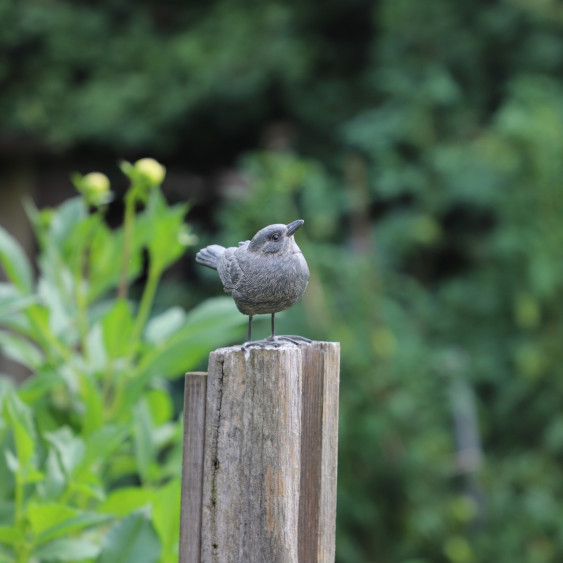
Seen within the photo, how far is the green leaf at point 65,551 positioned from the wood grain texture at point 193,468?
0.30m

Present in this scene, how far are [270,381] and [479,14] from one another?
10.3ft

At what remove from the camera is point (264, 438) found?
85 cm

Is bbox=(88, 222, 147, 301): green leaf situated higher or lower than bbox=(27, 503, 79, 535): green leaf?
higher

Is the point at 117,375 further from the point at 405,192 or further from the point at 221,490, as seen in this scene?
the point at 405,192

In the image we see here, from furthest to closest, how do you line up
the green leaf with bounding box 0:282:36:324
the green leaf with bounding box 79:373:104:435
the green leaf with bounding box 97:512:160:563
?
the green leaf with bounding box 79:373:104:435
the green leaf with bounding box 0:282:36:324
the green leaf with bounding box 97:512:160:563

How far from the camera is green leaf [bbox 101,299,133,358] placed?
1383 mm

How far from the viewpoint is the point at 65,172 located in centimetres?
402

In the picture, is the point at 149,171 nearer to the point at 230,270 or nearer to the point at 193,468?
the point at 230,270

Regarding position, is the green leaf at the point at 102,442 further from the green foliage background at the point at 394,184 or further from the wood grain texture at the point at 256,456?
the green foliage background at the point at 394,184

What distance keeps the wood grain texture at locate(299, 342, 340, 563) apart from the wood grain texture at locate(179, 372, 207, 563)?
0.12 metres

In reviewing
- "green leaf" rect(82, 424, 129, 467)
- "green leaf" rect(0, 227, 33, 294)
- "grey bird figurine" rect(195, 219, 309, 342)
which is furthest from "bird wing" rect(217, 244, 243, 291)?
"green leaf" rect(0, 227, 33, 294)

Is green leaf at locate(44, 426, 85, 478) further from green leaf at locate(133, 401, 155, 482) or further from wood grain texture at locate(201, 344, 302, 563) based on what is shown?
wood grain texture at locate(201, 344, 302, 563)

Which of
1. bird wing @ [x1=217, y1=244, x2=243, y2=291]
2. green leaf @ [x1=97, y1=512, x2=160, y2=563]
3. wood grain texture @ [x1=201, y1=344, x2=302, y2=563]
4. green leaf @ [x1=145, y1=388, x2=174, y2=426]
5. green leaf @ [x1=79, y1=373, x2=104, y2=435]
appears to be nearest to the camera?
wood grain texture @ [x1=201, y1=344, x2=302, y2=563]

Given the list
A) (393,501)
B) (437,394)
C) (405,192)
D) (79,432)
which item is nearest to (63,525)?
(79,432)
